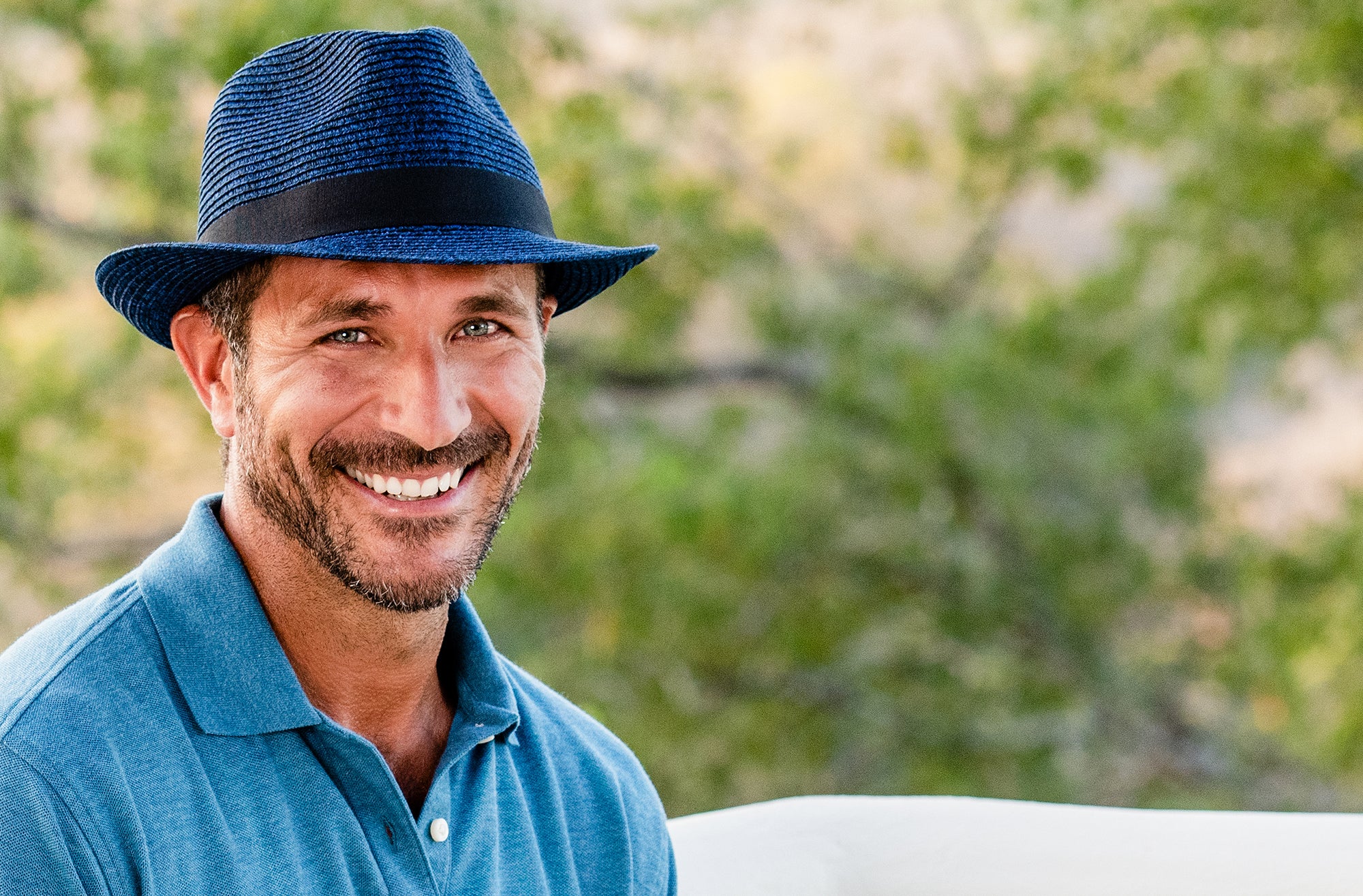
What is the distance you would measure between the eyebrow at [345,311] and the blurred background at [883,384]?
3223mm

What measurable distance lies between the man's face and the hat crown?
85 mm

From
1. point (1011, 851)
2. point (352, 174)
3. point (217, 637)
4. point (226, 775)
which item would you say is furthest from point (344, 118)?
point (1011, 851)

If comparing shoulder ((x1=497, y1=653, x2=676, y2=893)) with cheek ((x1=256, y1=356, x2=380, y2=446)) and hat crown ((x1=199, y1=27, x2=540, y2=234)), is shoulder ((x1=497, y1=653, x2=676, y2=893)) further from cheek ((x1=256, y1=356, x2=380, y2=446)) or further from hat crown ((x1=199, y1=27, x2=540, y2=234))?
hat crown ((x1=199, y1=27, x2=540, y2=234))

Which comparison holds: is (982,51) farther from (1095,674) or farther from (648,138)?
(1095,674)

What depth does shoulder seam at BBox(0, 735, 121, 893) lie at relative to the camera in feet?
3.45

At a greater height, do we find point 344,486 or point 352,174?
point 352,174

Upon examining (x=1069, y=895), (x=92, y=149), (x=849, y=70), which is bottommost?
(x=1069, y=895)

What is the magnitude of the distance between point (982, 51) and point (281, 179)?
4.47 m

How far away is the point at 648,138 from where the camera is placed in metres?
5.10

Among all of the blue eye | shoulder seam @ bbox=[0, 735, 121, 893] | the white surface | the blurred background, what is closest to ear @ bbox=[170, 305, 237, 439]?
the blue eye

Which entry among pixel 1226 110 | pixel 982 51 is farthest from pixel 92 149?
pixel 1226 110

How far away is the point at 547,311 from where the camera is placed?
1.49 meters

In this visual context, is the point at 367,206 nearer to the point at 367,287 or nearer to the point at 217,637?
the point at 367,287

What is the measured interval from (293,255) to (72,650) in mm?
354
